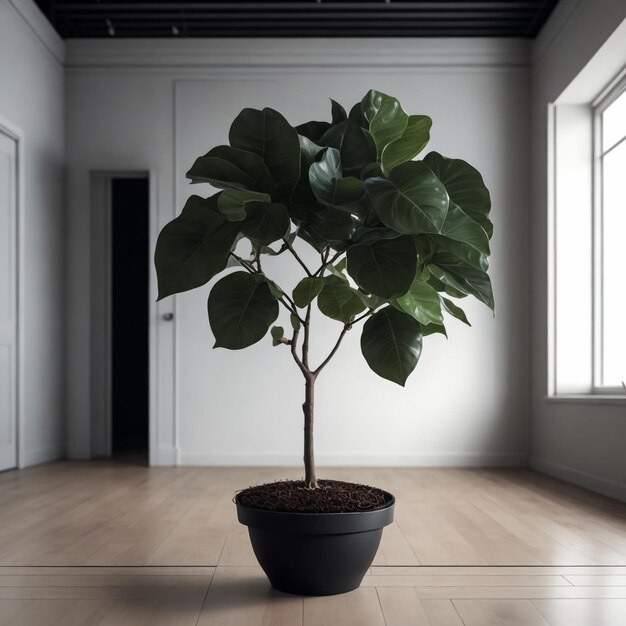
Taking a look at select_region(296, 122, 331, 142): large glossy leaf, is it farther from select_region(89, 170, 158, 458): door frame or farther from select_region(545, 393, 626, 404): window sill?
select_region(89, 170, 158, 458): door frame

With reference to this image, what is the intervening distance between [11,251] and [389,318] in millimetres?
3465

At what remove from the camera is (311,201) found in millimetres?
2037

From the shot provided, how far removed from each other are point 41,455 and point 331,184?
385cm

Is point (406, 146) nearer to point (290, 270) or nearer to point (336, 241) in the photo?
point (336, 241)

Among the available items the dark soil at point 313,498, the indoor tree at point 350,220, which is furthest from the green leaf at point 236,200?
the dark soil at point 313,498

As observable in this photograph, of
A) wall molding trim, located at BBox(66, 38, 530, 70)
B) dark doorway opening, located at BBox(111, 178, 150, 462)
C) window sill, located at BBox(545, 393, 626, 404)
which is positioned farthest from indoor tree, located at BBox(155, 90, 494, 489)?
dark doorway opening, located at BBox(111, 178, 150, 462)

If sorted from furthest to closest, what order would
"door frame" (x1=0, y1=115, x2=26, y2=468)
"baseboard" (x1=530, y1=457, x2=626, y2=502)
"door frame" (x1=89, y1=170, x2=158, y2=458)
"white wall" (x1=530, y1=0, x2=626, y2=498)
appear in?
"door frame" (x1=89, y1=170, x2=158, y2=458) < "door frame" (x1=0, y1=115, x2=26, y2=468) < "white wall" (x1=530, y1=0, x2=626, y2=498) < "baseboard" (x1=530, y1=457, x2=626, y2=502)

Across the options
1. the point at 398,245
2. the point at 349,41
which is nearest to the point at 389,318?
the point at 398,245

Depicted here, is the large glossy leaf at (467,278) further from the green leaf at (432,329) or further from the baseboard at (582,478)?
the baseboard at (582,478)

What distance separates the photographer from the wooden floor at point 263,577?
6.70 feet

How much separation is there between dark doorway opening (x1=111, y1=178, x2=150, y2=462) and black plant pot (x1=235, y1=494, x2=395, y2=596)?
517 centimetres

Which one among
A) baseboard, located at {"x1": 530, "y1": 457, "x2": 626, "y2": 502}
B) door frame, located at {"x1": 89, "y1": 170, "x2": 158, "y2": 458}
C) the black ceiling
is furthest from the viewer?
door frame, located at {"x1": 89, "y1": 170, "x2": 158, "y2": 458}

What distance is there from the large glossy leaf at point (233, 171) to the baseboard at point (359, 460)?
3.50 metres

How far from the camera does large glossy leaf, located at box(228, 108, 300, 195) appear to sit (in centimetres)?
194
